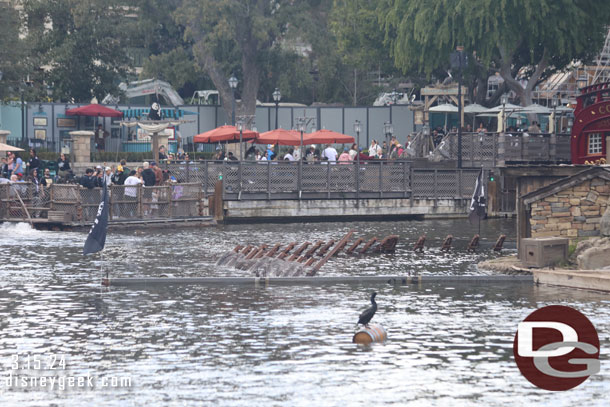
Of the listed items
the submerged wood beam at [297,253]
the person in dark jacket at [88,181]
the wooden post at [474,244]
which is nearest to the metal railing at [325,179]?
the person in dark jacket at [88,181]

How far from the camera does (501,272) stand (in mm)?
26109

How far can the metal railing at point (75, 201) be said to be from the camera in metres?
36.3

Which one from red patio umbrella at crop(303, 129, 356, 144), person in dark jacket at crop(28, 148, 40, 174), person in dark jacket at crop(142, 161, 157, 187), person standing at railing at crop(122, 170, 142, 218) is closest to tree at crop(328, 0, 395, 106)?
red patio umbrella at crop(303, 129, 356, 144)

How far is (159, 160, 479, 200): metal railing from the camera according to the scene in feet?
136

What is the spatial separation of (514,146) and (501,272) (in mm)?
19254

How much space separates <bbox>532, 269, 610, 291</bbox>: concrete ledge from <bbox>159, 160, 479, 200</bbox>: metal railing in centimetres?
1917

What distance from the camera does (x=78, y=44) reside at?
6181cm

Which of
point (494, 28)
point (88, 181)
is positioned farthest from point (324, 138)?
point (494, 28)

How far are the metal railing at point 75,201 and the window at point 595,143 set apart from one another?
623 inches

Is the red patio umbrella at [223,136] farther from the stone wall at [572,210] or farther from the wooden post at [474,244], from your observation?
the stone wall at [572,210]

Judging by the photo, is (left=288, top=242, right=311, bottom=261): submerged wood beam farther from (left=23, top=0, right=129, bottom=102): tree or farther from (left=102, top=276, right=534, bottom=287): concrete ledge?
(left=23, top=0, right=129, bottom=102): tree

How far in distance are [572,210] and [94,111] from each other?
32659 millimetres

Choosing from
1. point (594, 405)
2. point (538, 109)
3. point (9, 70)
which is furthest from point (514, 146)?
point (594, 405)

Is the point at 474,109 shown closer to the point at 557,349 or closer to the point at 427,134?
the point at 427,134
